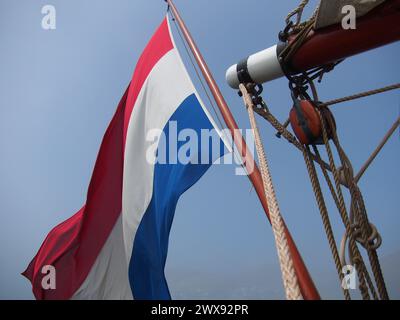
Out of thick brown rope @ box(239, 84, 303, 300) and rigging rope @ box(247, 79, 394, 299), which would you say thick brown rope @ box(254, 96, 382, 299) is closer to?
rigging rope @ box(247, 79, 394, 299)

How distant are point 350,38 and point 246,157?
112 cm

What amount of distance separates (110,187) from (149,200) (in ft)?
2.85

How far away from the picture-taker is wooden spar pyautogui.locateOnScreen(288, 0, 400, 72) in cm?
175

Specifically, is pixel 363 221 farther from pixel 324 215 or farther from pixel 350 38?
pixel 350 38

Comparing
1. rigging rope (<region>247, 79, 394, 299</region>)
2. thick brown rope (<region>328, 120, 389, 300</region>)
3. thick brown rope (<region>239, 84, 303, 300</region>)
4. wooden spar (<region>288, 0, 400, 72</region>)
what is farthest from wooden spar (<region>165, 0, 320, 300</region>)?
wooden spar (<region>288, 0, 400, 72</region>)

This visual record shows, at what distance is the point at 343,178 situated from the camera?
5.87 feet

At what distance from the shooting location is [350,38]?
6.24 feet

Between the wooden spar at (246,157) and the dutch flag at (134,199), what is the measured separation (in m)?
0.33

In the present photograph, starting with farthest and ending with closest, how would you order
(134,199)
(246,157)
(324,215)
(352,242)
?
1. (134,199)
2. (246,157)
3. (324,215)
4. (352,242)

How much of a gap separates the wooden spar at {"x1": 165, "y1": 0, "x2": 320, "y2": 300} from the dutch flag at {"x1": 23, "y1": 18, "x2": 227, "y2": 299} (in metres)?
0.33

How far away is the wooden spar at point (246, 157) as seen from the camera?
→ 1.34m

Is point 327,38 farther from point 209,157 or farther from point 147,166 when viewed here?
point 147,166

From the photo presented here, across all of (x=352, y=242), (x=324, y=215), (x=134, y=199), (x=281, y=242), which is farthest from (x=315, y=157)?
(x=134, y=199)
